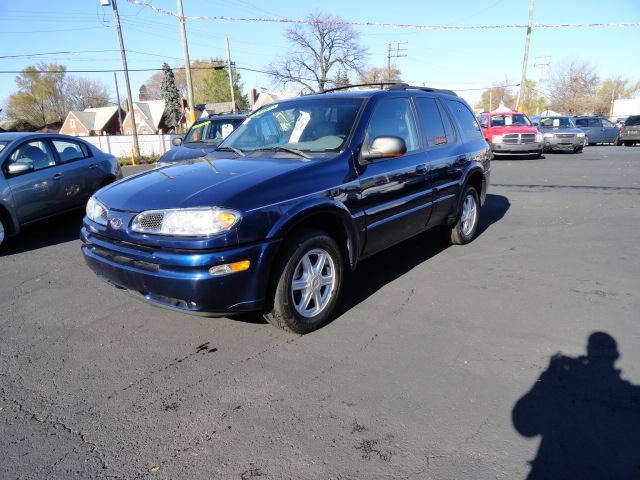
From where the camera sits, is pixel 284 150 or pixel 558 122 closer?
pixel 284 150

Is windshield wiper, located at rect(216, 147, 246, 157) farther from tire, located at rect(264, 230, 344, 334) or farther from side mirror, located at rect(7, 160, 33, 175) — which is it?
side mirror, located at rect(7, 160, 33, 175)

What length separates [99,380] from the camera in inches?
117

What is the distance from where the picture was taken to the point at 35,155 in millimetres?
6652

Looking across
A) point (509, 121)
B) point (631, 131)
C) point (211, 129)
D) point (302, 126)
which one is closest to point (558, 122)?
point (509, 121)

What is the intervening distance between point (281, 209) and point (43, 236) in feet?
18.7

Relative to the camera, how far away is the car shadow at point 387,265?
430 cm

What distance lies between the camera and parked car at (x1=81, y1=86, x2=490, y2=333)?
2920 millimetres

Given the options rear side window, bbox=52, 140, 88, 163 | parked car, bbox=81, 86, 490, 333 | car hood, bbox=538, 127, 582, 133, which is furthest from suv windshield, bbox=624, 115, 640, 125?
rear side window, bbox=52, 140, 88, 163

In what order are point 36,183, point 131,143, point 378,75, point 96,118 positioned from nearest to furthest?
point 36,183 → point 131,143 → point 378,75 → point 96,118

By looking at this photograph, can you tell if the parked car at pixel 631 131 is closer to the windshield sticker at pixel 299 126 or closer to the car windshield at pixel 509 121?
the car windshield at pixel 509 121

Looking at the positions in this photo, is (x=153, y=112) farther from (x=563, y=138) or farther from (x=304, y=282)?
(x=304, y=282)

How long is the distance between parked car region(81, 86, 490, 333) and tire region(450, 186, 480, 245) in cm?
87

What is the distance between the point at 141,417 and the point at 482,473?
73.4 inches

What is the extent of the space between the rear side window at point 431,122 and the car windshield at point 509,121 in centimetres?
1470
